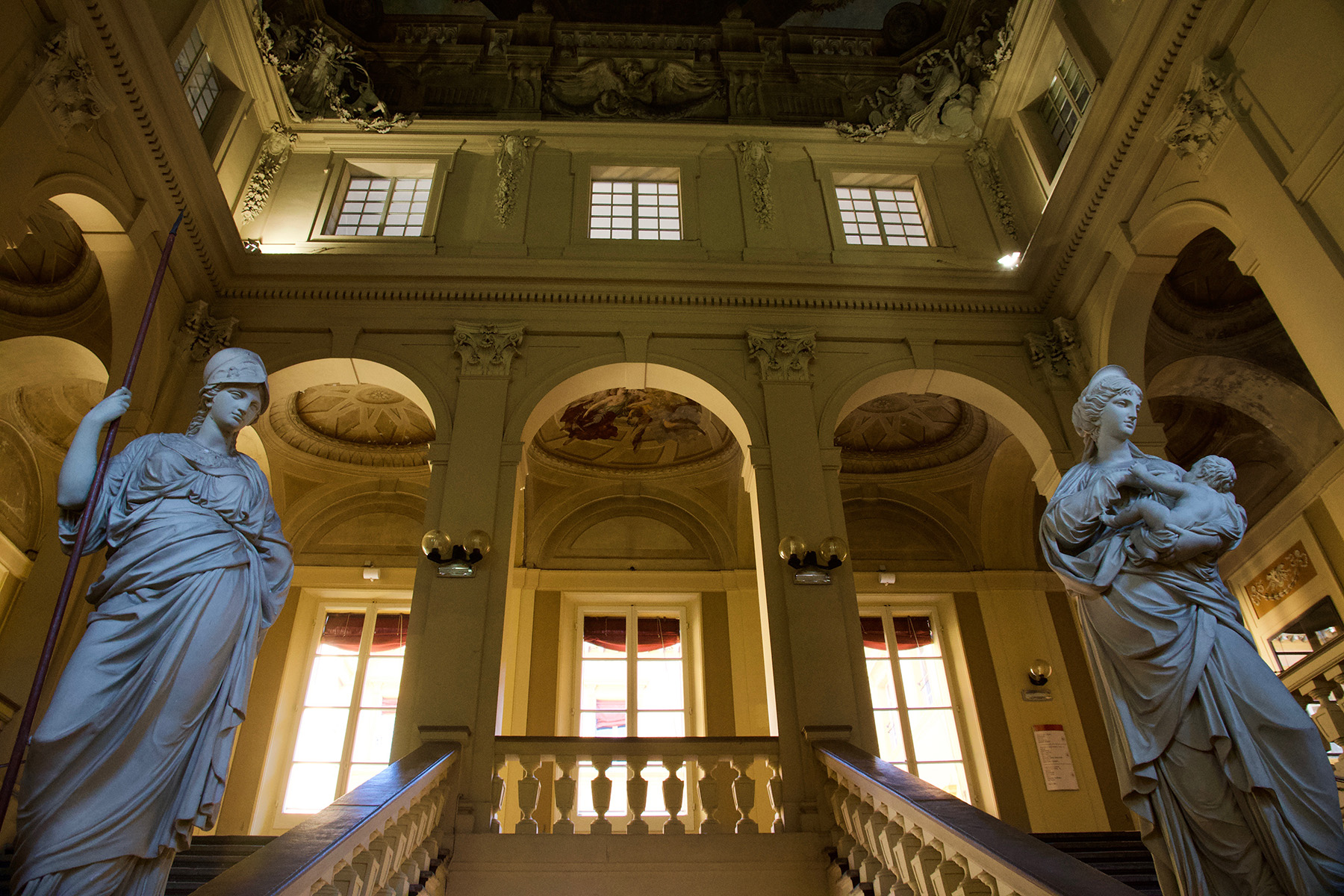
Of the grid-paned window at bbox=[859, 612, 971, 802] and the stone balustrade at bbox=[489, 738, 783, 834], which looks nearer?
the stone balustrade at bbox=[489, 738, 783, 834]

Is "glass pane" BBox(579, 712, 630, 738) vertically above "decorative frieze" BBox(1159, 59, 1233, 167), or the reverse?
"decorative frieze" BBox(1159, 59, 1233, 167)

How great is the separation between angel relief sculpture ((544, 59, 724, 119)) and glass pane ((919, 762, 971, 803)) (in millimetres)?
8933

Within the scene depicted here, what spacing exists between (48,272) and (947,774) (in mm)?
11444

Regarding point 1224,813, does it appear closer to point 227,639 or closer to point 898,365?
point 227,639

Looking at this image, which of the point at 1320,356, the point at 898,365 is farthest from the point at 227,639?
the point at 898,365

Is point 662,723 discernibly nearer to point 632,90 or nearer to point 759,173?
point 759,173

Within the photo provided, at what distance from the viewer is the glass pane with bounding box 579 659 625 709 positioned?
11391 mm

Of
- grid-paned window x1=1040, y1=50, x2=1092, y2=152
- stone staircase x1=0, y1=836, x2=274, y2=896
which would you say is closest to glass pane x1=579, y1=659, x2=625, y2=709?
stone staircase x1=0, y1=836, x2=274, y2=896

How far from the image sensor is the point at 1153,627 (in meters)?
3.37

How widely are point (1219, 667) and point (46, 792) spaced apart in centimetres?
390

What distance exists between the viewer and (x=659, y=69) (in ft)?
40.0

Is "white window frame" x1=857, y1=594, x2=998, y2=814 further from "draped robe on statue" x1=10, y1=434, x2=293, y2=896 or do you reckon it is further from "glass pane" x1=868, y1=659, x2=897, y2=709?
"draped robe on statue" x1=10, y1=434, x2=293, y2=896

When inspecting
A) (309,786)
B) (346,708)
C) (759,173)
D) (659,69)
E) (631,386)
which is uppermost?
(659,69)

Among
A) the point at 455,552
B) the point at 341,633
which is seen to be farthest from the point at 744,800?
the point at 341,633
